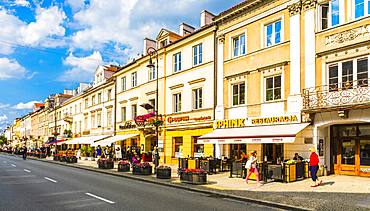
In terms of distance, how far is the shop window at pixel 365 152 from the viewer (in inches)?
671

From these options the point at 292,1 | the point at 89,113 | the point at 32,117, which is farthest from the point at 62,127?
the point at 292,1

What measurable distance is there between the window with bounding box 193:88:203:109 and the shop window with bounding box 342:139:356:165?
11247 millimetres

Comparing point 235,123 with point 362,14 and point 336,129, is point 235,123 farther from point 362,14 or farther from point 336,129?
point 362,14

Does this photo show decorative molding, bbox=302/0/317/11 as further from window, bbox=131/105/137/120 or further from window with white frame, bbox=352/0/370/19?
window, bbox=131/105/137/120

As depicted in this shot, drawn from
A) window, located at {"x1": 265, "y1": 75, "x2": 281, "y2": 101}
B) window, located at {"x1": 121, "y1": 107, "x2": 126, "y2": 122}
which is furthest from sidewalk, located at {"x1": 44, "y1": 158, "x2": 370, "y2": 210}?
window, located at {"x1": 121, "y1": 107, "x2": 126, "y2": 122}

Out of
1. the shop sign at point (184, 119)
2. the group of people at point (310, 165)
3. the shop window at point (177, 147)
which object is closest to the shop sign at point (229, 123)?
the shop sign at point (184, 119)

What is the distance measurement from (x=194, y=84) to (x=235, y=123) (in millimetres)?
5732

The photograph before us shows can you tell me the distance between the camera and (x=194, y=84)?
27344 millimetres

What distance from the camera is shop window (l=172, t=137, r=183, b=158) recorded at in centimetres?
2880

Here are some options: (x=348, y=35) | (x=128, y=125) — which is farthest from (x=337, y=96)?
(x=128, y=125)

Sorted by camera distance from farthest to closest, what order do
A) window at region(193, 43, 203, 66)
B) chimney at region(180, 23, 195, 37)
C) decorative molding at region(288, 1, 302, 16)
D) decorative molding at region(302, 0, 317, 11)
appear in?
chimney at region(180, 23, 195, 37), window at region(193, 43, 203, 66), decorative molding at region(288, 1, 302, 16), decorative molding at region(302, 0, 317, 11)

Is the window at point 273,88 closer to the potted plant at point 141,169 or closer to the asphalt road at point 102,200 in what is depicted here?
the potted plant at point 141,169

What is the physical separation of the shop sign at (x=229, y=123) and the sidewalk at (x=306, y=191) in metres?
4.99

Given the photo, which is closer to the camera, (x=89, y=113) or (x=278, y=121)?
(x=278, y=121)
